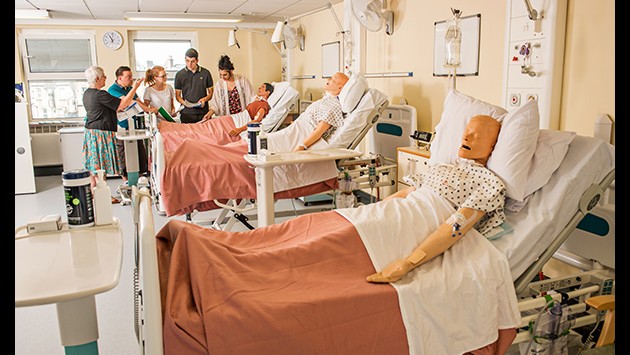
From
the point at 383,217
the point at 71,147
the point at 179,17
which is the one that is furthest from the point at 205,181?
the point at 179,17

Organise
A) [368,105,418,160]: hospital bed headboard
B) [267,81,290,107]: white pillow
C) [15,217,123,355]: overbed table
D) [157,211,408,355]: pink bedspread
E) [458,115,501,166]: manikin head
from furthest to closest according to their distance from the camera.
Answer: [267,81,290,107]: white pillow < [368,105,418,160]: hospital bed headboard < [458,115,501,166]: manikin head < [157,211,408,355]: pink bedspread < [15,217,123,355]: overbed table

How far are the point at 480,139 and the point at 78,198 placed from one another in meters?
1.65

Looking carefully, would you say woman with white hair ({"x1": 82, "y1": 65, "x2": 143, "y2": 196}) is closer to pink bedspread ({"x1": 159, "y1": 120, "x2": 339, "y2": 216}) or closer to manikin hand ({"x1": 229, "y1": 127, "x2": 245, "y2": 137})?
manikin hand ({"x1": 229, "y1": 127, "x2": 245, "y2": 137})

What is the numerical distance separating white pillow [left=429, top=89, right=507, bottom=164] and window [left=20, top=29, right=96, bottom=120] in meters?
6.12

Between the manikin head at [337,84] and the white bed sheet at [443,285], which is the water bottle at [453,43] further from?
the white bed sheet at [443,285]

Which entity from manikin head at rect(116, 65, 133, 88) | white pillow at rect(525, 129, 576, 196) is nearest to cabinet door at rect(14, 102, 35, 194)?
manikin head at rect(116, 65, 133, 88)

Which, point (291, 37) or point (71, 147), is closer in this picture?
point (71, 147)

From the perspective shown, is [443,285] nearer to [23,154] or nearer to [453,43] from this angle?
[453,43]

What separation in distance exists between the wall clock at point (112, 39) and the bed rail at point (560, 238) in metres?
6.79

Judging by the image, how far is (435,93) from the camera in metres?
4.01

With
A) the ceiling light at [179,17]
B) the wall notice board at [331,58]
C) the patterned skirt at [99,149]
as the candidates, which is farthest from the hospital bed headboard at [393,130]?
the ceiling light at [179,17]

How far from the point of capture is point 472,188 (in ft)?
7.23

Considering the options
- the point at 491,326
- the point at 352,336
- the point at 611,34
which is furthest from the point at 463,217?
the point at 611,34

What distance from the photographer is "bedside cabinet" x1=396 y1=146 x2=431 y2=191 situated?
344 cm
